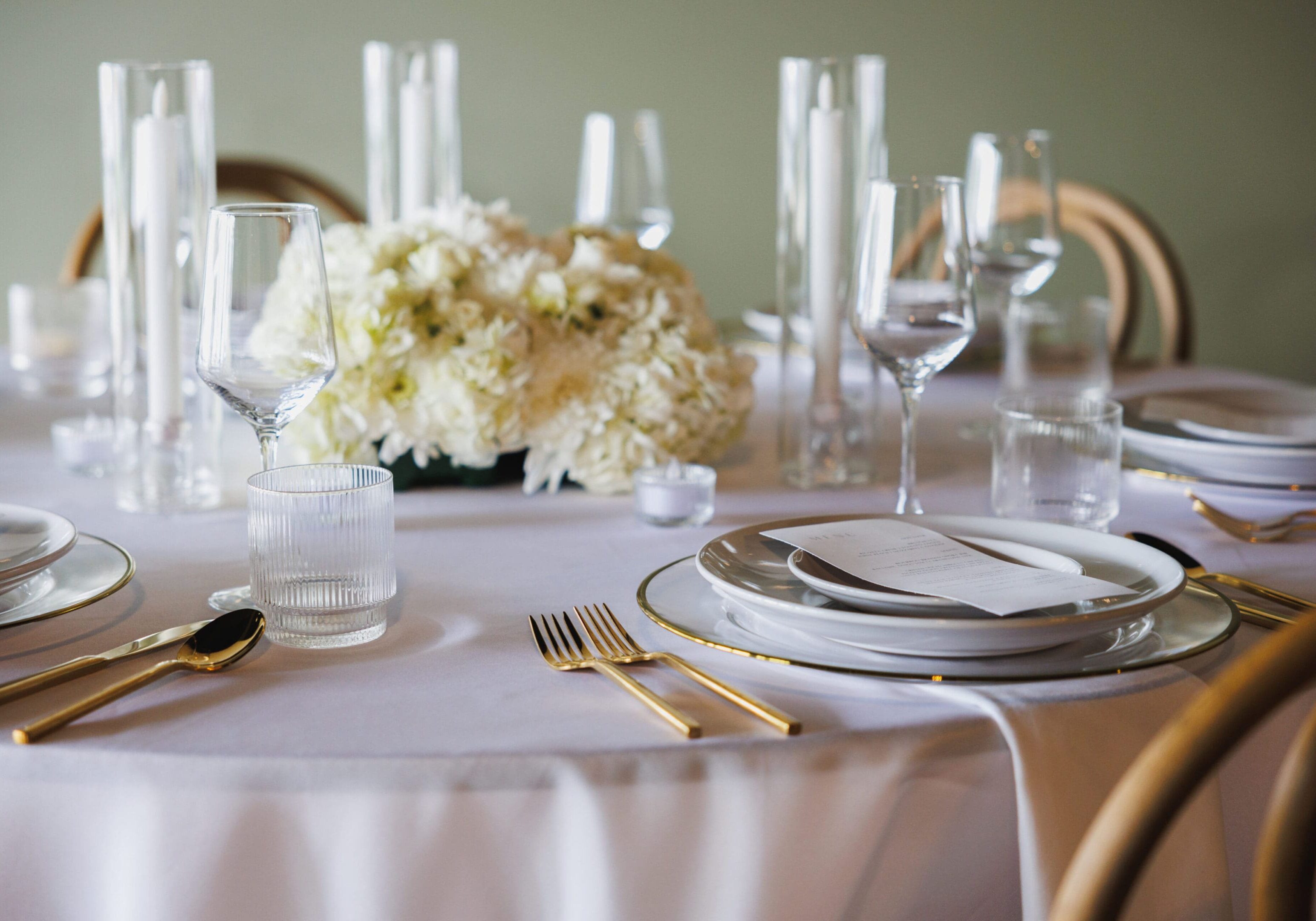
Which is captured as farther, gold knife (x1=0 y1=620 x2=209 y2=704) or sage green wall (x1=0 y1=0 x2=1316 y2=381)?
sage green wall (x1=0 y1=0 x2=1316 y2=381)

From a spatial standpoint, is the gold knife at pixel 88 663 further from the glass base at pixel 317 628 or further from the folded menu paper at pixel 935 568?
the folded menu paper at pixel 935 568

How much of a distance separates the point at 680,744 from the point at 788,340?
0.79 metres

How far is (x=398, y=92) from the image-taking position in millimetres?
1671

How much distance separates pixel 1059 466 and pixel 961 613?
386 mm

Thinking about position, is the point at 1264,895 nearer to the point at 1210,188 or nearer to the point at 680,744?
the point at 680,744

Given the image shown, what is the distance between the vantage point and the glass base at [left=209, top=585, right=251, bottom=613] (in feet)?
2.87

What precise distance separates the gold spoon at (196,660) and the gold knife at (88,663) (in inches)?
0.6

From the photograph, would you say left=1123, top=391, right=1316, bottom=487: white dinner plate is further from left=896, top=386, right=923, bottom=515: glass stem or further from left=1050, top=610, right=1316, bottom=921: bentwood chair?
left=1050, top=610, right=1316, bottom=921: bentwood chair

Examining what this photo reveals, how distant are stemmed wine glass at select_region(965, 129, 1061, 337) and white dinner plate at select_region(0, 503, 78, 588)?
109cm

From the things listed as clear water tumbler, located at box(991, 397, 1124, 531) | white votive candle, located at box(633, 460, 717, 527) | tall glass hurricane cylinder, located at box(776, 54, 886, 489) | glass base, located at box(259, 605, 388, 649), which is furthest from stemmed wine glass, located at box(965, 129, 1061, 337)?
glass base, located at box(259, 605, 388, 649)

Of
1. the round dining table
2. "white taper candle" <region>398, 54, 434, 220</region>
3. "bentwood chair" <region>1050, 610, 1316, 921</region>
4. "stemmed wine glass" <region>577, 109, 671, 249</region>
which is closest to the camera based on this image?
"bentwood chair" <region>1050, 610, 1316, 921</region>

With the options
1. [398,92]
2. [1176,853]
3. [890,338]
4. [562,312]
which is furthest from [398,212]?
[1176,853]

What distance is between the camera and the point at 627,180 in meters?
1.88

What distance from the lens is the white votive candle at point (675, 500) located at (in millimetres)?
1109
